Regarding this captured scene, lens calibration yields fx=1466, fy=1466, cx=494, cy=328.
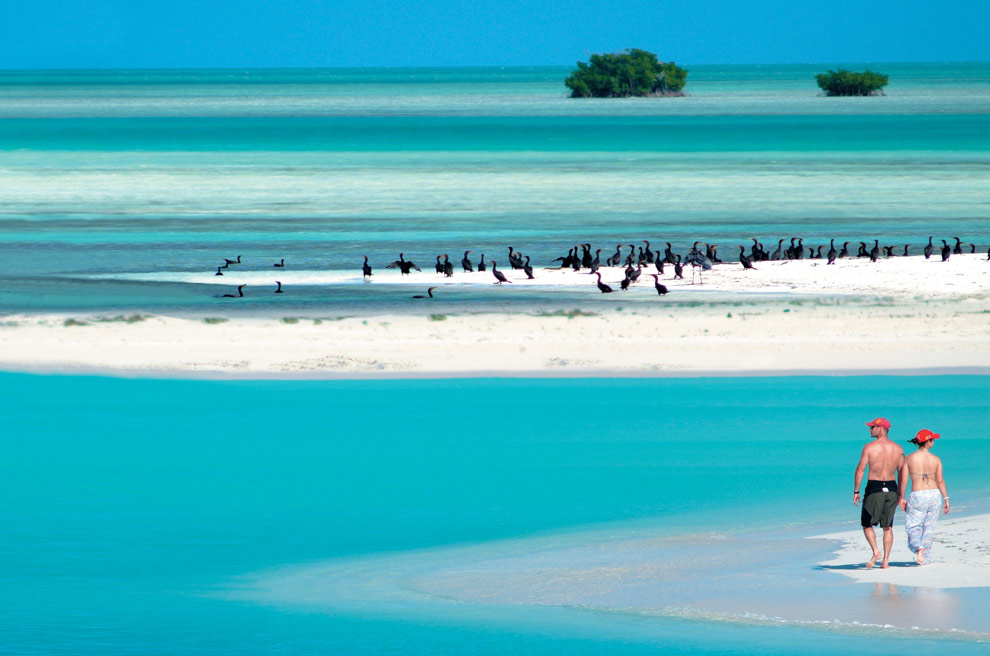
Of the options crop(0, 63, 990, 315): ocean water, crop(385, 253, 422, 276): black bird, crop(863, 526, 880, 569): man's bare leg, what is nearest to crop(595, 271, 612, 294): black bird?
crop(0, 63, 990, 315): ocean water

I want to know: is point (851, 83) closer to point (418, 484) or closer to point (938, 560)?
point (418, 484)

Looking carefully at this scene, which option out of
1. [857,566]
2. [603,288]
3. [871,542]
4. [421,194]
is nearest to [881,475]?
[871,542]

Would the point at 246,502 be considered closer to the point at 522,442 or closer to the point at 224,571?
the point at 224,571

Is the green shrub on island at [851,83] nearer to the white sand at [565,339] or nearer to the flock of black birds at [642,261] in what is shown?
the flock of black birds at [642,261]

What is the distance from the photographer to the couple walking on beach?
10.1 m

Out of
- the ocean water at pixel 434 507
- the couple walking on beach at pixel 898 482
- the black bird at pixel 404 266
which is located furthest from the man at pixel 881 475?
the black bird at pixel 404 266

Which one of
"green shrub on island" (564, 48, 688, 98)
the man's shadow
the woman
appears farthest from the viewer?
"green shrub on island" (564, 48, 688, 98)

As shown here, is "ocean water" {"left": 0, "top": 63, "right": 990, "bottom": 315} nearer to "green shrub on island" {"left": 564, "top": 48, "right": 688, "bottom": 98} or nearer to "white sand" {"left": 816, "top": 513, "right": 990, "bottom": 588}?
"white sand" {"left": 816, "top": 513, "right": 990, "bottom": 588}

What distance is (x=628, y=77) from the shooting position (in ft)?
483

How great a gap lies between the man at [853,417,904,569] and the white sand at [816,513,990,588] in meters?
0.43

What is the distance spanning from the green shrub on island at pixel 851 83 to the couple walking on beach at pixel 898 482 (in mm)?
138333

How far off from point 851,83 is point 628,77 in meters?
21.8

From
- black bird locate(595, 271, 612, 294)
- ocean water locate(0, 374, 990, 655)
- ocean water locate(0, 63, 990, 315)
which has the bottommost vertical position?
ocean water locate(0, 374, 990, 655)

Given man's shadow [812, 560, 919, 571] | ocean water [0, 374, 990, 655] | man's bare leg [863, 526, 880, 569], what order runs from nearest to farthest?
ocean water [0, 374, 990, 655] → man's bare leg [863, 526, 880, 569] → man's shadow [812, 560, 919, 571]
